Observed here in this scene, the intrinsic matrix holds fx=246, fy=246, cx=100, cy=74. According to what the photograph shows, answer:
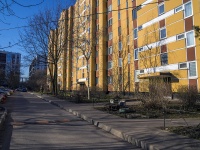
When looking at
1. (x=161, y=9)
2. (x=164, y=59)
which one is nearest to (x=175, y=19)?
(x=161, y=9)

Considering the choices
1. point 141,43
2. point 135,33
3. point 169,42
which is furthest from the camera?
point 135,33

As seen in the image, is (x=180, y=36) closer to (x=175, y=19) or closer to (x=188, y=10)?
(x=175, y=19)

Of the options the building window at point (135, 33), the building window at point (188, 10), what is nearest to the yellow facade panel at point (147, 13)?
the building window at point (135, 33)

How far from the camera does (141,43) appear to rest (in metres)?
35.0

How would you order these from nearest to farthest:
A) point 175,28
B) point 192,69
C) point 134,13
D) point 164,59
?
point 192,69 < point 175,28 < point 164,59 < point 134,13

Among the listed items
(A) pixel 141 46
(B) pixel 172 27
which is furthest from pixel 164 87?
(A) pixel 141 46

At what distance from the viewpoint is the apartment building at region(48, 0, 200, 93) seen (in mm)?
26062

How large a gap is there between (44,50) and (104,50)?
12586 millimetres

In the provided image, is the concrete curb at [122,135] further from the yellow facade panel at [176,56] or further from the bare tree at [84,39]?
the yellow facade panel at [176,56]

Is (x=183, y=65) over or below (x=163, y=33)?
below

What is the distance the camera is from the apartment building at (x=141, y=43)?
2606 centimetres

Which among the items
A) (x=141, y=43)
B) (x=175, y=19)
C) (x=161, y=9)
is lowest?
(x=141, y=43)

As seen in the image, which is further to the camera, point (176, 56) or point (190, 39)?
point (176, 56)

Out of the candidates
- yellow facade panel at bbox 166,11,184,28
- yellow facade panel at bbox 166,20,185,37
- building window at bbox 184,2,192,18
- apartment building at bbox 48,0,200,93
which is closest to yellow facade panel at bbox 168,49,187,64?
apartment building at bbox 48,0,200,93
